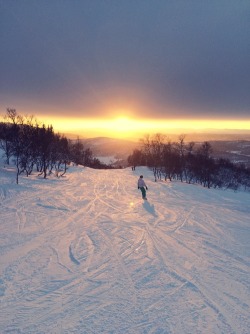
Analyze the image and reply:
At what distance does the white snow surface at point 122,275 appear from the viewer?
227 inches

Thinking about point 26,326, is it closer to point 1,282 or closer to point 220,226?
point 1,282

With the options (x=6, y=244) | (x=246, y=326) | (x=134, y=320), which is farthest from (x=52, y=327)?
(x=6, y=244)

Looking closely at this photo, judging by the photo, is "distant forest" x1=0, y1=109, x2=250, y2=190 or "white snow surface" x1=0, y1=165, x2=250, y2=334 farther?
"distant forest" x1=0, y1=109, x2=250, y2=190

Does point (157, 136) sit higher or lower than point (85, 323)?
higher

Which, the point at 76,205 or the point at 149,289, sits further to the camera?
the point at 76,205

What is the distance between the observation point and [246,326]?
224 inches

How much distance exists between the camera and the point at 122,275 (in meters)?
7.89

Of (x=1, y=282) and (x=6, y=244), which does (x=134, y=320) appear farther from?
(x=6, y=244)

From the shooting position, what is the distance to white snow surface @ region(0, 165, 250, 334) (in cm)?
577

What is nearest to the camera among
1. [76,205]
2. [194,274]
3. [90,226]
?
[194,274]

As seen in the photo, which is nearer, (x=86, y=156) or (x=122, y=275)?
(x=122, y=275)

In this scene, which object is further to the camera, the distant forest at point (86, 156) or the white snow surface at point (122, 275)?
the distant forest at point (86, 156)

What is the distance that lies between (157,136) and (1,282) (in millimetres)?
61534

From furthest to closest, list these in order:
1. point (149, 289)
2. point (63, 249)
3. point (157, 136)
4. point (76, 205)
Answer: point (157, 136)
point (76, 205)
point (63, 249)
point (149, 289)
